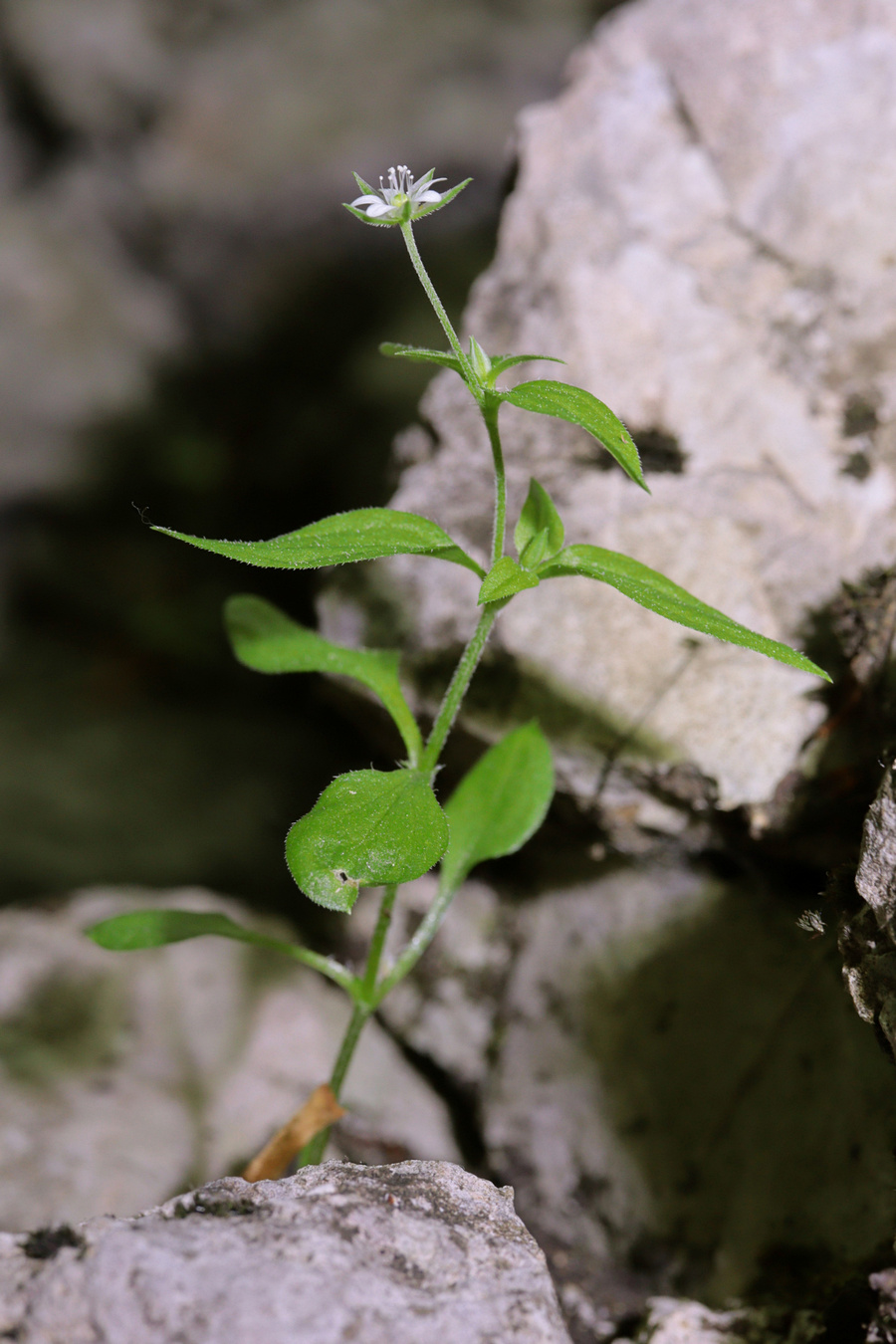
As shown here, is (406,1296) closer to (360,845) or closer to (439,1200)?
(439,1200)

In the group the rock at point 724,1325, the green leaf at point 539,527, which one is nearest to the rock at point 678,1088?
the rock at point 724,1325

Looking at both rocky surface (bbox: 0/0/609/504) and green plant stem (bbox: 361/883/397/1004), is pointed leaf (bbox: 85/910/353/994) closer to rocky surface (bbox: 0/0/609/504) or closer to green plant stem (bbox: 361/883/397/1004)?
green plant stem (bbox: 361/883/397/1004)

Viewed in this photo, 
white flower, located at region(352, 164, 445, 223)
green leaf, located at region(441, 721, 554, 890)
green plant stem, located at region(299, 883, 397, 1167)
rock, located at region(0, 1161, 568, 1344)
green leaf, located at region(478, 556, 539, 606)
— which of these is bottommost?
rock, located at region(0, 1161, 568, 1344)

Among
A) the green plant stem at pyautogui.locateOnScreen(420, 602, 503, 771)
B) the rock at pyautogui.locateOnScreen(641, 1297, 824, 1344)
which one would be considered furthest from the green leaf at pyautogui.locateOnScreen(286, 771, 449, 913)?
the rock at pyautogui.locateOnScreen(641, 1297, 824, 1344)

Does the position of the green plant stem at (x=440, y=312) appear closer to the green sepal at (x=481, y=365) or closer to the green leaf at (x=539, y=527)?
the green sepal at (x=481, y=365)

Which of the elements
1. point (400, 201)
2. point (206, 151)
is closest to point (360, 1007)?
point (400, 201)

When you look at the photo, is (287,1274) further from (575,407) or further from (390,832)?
(575,407)
